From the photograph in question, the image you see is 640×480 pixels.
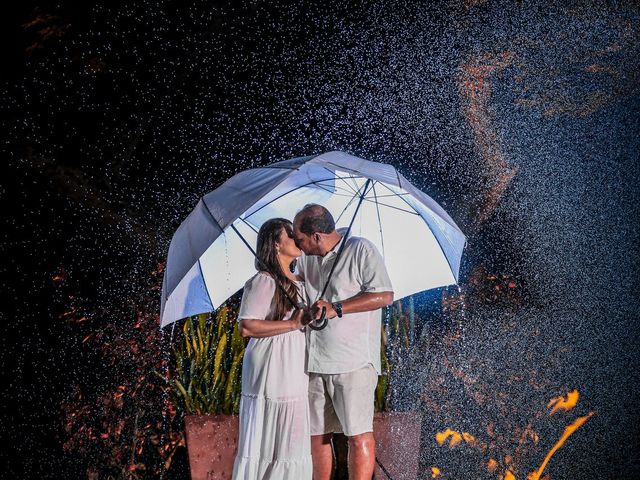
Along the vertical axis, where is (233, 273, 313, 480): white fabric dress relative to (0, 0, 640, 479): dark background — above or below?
below

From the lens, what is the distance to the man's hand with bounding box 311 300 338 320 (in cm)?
316

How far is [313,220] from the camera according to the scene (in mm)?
3498

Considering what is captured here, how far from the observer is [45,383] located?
6.48m

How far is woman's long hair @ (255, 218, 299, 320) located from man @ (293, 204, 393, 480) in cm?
14

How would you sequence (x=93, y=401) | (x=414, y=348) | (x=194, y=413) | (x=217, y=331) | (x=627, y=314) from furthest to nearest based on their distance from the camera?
(x=627, y=314)
(x=414, y=348)
(x=93, y=401)
(x=217, y=331)
(x=194, y=413)

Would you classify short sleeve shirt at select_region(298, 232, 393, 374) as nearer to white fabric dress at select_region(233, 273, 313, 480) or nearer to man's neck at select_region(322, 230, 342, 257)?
man's neck at select_region(322, 230, 342, 257)

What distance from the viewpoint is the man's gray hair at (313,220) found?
349 centimetres

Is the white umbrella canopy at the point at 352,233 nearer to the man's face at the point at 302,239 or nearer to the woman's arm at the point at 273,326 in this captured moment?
the man's face at the point at 302,239

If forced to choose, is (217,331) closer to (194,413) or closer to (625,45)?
(194,413)

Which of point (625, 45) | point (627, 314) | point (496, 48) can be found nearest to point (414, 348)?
point (627, 314)

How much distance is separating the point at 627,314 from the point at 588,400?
1.17 meters

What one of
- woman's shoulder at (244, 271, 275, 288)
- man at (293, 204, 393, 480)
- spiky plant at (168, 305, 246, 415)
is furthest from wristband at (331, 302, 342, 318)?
spiky plant at (168, 305, 246, 415)

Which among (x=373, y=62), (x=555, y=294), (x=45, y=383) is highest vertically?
(x=373, y=62)

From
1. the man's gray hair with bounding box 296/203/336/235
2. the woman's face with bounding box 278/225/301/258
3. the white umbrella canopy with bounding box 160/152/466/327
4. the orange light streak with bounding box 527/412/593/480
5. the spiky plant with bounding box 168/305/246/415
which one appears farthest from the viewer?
the orange light streak with bounding box 527/412/593/480
